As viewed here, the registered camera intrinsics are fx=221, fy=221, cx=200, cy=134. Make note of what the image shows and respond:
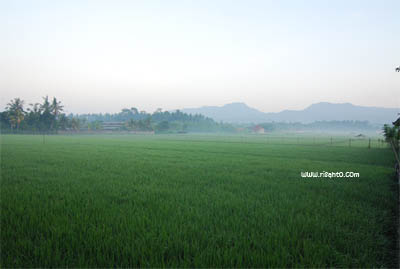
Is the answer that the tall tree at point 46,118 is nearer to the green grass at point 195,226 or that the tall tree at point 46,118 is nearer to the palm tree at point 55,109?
the palm tree at point 55,109

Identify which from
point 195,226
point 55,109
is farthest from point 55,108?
point 195,226

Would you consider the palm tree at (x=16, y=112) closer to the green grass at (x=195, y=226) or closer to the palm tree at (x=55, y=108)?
the palm tree at (x=55, y=108)

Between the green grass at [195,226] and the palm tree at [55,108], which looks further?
the palm tree at [55,108]

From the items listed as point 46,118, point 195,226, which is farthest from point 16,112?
point 195,226

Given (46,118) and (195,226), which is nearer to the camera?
(195,226)

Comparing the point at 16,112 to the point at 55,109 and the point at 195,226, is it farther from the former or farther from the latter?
the point at 195,226

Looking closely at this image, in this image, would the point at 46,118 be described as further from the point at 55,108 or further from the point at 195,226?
the point at 195,226

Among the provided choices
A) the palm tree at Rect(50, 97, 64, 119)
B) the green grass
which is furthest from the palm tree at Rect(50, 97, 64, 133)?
the green grass

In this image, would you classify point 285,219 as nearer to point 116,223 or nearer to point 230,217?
point 230,217

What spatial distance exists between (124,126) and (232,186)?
102m

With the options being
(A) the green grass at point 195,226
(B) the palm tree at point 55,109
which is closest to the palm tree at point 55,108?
(B) the palm tree at point 55,109

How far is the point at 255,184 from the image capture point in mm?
7867

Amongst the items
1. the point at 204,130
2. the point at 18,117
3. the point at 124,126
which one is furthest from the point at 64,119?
the point at 204,130

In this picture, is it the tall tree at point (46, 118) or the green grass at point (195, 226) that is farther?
the tall tree at point (46, 118)
